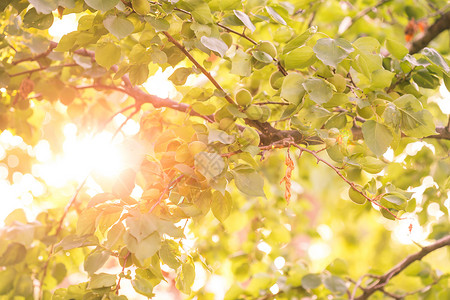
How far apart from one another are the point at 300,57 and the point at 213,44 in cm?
15

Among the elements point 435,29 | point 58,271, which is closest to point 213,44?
point 58,271

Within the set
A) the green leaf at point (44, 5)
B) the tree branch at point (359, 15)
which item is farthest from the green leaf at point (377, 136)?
the tree branch at point (359, 15)

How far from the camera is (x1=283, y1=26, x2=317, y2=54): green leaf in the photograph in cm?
69

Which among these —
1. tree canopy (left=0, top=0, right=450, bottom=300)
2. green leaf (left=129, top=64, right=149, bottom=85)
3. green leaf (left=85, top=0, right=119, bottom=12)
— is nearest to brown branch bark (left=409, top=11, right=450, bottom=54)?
tree canopy (left=0, top=0, right=450, bottom=300)

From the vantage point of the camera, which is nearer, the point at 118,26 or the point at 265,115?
the point at 118,26

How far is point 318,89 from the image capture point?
0.66 m

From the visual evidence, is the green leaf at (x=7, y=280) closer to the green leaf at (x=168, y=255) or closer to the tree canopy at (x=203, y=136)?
the tree canopy at (x=203, y=136)

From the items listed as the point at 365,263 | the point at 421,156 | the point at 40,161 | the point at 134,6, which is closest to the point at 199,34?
the point at 134,6

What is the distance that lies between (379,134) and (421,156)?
433mm

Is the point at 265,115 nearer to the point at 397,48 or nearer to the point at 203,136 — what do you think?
the point at 203,136

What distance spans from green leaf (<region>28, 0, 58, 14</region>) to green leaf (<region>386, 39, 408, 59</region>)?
54cm

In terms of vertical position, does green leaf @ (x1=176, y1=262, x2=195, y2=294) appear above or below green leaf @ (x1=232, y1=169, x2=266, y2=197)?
below

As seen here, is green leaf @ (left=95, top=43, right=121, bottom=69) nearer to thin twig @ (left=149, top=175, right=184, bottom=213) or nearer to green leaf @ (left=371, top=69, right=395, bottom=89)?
thin twig @ (left=149, top=175, right=184, bottom=213)

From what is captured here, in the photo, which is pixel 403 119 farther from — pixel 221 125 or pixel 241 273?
pixel 241 273
